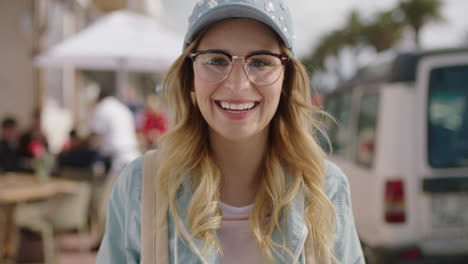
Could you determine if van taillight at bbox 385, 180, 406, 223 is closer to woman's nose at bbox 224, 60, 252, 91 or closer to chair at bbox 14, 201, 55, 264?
woman's nose at bbox 224, 60, 252, 91

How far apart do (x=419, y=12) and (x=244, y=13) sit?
108 ft

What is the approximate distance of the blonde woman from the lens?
156cm

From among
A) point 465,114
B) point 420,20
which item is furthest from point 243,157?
point 420,20

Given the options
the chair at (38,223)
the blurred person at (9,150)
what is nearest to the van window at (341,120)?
the chair at (38,223)

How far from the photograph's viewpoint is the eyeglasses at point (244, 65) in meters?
1.57

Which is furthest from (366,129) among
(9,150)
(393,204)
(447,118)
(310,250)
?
(9,150)

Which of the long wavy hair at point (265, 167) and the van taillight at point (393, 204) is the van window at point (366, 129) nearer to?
the van taillight at point (393, 204)

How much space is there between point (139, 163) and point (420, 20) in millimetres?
33008

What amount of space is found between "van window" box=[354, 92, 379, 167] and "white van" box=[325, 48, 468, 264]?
0.17 meters

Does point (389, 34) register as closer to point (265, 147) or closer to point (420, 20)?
point (420, 20)

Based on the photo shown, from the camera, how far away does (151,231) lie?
4.99 feet

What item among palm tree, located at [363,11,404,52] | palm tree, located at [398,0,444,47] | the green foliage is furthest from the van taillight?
palm tree, located at [363,11,404,52]

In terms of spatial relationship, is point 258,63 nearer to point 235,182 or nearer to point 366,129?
point 235,182

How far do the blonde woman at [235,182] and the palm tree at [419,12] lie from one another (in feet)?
103
